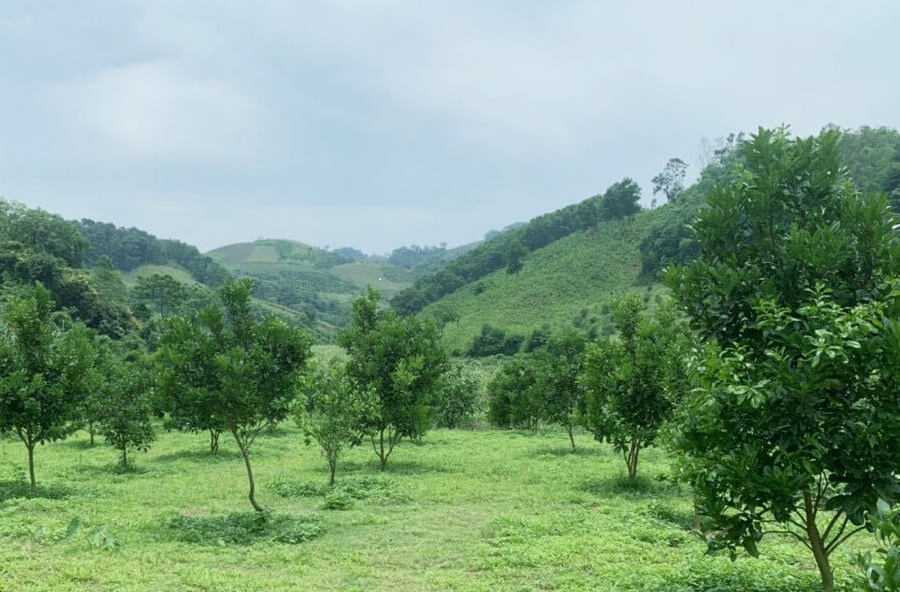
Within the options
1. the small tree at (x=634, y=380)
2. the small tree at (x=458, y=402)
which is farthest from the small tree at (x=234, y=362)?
the small tree at (x=458, y=402)

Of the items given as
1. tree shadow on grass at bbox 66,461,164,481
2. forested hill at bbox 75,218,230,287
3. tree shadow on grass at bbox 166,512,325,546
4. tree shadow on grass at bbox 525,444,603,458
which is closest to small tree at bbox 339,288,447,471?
tree shadow on grass at bbox 525,444,603,458

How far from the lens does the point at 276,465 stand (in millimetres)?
24297

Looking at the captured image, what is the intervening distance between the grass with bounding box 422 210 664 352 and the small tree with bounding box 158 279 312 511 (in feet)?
205

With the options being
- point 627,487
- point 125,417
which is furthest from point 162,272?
point 627,487

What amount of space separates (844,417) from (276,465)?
21250mm

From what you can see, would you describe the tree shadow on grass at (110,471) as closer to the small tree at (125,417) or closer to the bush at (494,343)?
the small tree at (125,417)

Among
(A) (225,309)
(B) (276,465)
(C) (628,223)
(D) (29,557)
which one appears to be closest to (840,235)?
(A) (225,309)

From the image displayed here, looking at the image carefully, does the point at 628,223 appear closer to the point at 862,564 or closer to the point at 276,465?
the point at 276,465

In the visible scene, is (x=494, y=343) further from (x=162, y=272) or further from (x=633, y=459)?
(x=162, y=272)

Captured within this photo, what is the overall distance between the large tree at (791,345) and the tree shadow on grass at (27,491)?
671 inches

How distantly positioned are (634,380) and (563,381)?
12.0 metres

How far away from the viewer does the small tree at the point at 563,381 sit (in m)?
29.4

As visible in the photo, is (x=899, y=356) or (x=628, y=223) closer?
(x=899, y=356)

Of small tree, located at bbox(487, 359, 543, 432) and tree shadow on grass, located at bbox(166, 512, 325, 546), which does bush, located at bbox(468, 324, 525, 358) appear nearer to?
small tree, located at bbox(487, 359, 543, 432)
